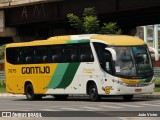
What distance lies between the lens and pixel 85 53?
1067 inches

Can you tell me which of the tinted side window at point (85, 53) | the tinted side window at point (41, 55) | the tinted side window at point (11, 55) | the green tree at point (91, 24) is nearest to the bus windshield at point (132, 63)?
the tinted side window at point (85, 53)

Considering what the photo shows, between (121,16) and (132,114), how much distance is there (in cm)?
2589

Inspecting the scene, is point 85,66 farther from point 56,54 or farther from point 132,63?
point 132,63

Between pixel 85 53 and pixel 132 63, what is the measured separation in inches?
94.2

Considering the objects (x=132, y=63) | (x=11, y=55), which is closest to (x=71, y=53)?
(x=132, y=63)

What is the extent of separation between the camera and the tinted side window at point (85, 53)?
1057 inches

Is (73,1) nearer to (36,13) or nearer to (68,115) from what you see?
(36,13)

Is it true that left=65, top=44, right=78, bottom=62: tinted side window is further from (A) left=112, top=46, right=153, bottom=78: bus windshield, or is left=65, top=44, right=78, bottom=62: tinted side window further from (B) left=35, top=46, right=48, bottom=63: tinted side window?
(A) left=112, top=46, right=153, bottom=78: bus windshield

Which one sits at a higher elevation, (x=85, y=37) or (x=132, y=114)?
(x=85, y=37)

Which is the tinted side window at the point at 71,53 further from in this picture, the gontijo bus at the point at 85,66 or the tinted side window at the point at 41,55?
the tinted side window at the point at 41,55

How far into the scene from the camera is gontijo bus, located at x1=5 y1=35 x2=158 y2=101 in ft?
84.9

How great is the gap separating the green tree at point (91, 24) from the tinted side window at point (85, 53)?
9.24 meters

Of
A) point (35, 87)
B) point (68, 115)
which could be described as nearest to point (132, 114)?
point (68, 115)

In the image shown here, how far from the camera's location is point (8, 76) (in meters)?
32.8
